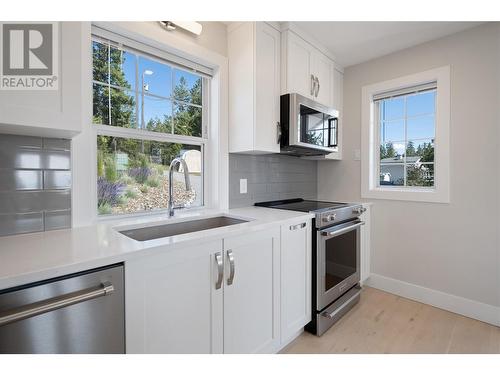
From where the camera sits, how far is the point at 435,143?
91.0 inches

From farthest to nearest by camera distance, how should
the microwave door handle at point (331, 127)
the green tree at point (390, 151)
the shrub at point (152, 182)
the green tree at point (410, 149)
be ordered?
the green tree at point (390, 151) < the green tree at point (410, 149) < the microwave door handle at point (331, 127) < the shrub at point (152, 182)

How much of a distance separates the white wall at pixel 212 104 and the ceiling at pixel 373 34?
73 centimetres

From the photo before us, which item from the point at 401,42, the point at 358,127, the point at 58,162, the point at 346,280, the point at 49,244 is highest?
the point at 401,42

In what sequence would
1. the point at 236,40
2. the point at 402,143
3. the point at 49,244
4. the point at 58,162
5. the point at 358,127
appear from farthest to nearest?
the point at 358,127 → the point at 402,143 → the point at 236,40 → the point at 58,162 → the point at 49,244

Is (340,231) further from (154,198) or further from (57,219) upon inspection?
(57,219)

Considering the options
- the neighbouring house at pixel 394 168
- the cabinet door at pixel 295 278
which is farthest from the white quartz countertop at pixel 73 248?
the neighbouring house at pixel 394 168

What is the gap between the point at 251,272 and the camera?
142 centimetres

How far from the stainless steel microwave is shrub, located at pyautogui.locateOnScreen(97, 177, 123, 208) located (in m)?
1.28

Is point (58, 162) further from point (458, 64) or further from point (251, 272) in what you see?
point (458, 64)

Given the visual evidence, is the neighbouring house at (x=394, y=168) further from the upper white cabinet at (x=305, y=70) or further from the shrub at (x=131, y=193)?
the shrub at (x=131, y=193)

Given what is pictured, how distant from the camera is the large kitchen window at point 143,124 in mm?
1602
